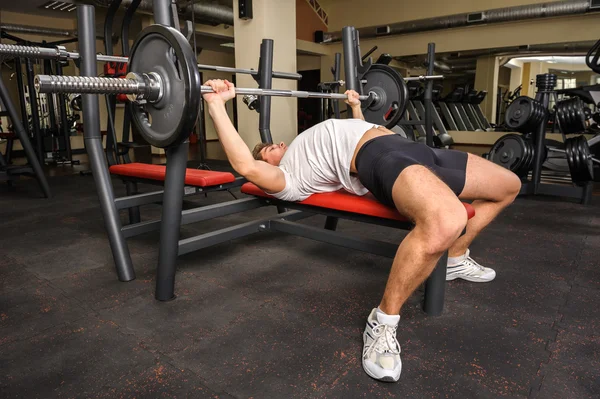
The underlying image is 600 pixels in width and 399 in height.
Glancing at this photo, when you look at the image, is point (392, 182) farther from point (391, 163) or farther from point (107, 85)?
point (107, 85)

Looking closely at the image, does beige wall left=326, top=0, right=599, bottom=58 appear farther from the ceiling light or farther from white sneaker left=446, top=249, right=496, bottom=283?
white sneaker left=446, top=249, right=496, bottom=283

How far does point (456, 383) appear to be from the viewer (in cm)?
110

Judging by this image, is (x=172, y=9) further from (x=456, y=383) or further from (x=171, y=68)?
(x=456, y=383)

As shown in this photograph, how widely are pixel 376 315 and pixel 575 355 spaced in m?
0.57

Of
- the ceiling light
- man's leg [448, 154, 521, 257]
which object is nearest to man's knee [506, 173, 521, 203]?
man's leg [448, 154, 521, 257]

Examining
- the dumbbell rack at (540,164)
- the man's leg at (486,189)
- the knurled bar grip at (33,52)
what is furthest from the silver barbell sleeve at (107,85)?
the dumbbell rack at (540,164)

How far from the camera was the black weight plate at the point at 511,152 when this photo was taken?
3.35 meters

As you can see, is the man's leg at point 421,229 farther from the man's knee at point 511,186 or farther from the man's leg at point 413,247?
the man's knee at point 511,186

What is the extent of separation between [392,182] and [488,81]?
777cm

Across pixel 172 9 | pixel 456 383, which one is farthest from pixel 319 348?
pixel 172 9

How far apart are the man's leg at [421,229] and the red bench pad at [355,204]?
15cm

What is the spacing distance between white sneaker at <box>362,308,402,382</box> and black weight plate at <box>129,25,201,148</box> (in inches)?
31.7

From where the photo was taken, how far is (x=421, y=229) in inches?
47.6

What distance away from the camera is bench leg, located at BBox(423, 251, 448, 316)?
1.44 metres
